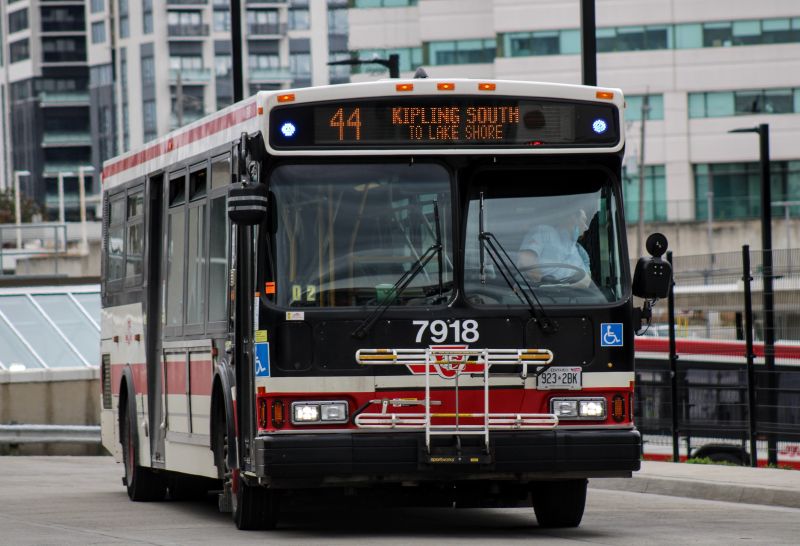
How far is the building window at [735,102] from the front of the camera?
7906 centimetres

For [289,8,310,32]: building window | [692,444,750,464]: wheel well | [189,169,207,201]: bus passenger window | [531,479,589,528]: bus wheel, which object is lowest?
[692,444,750,464]: wheel well

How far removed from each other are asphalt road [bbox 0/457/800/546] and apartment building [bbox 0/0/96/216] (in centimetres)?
12625

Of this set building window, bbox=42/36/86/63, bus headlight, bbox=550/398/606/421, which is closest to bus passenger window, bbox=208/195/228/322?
bus headlight, bbox=550/398/606/421

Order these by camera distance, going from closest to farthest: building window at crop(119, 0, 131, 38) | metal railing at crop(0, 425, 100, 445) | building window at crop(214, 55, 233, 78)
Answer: metal railing at crop(0, 425, 100, 445) → building window at crop(214, 55, 233, 78) → building window at crop(119, 0, 131, 38)

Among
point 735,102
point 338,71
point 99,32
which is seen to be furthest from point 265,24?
point 735,102

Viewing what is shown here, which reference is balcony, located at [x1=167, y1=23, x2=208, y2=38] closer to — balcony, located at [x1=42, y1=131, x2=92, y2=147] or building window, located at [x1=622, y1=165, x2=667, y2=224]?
balcony, located at [x1=42, y1=131, x2=92, y2=147]

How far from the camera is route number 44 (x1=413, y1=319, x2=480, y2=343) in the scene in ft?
40.8

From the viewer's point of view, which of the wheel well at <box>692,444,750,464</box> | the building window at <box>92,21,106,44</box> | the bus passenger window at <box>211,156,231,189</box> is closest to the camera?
the bus passenger window at <box>211,156,231,189</box>

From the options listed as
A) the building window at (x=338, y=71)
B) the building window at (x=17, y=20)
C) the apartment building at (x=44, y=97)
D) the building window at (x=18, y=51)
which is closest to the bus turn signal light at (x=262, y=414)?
the building window at (x=338, y=71)

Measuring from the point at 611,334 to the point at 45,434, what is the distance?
15.3 m

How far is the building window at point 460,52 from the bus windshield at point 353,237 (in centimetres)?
7502

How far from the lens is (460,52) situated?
87500 millimetres

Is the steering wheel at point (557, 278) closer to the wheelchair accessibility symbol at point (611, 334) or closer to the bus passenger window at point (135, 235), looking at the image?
the wheelchair accessibility symbol at point (611, 334)

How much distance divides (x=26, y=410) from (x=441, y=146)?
56.1 feet
